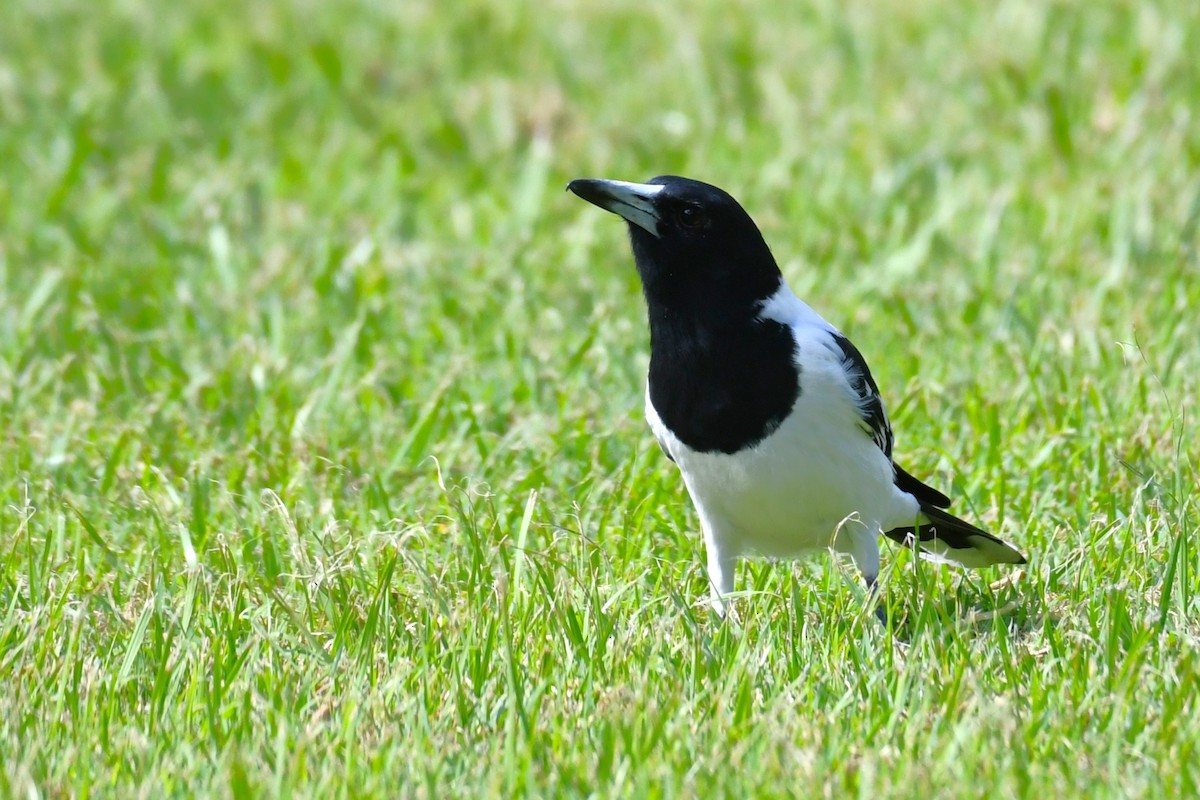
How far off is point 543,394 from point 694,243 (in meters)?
1.62

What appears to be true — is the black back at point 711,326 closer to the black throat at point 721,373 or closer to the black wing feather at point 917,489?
the black throat at point 721,373

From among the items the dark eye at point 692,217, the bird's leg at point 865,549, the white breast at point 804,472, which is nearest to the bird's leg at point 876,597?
the bird's leg at point 865,549

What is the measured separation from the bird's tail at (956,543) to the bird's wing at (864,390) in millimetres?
227

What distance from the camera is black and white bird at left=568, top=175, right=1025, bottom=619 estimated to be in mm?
3785

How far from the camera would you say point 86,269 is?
6.68 m

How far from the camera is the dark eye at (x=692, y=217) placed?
3.95 m

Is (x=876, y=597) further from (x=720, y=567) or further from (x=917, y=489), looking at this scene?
(x=917, y=489)

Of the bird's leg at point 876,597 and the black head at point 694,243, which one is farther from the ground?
the black head at point 694,243

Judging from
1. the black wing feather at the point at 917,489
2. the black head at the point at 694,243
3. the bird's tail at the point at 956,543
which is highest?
the black head at the point at 694,243

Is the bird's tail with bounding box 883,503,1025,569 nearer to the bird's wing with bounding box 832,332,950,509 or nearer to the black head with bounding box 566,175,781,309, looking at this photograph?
the bird's wing with bounding box 832,332,950,509

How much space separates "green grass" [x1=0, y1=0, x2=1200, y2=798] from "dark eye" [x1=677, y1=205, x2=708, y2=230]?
2.46 feet

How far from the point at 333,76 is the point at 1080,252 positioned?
405cm

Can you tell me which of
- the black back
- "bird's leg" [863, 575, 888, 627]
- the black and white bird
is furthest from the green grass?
the black back

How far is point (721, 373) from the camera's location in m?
3.79
